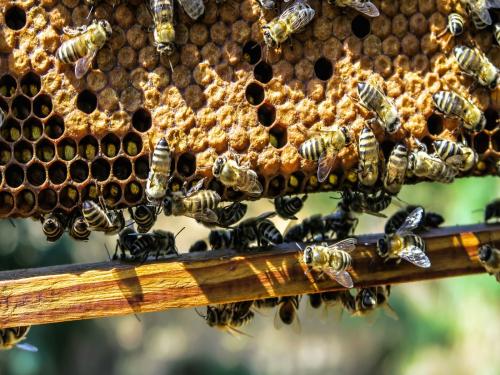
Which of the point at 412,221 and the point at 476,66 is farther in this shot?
the point at 412,221

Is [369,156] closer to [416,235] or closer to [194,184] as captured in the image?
[416,235]

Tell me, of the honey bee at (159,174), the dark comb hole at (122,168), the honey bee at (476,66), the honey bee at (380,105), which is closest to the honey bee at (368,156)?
the honey bee at (380,105)

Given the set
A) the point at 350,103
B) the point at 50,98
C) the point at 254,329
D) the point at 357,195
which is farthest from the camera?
the point at 254,329

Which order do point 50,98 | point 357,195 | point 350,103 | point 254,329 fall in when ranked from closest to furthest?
point 50,98 → point 350,103 → point 357,195 → point 254,329

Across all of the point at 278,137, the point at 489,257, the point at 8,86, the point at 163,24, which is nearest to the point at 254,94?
the point at 278,137

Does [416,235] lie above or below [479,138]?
below

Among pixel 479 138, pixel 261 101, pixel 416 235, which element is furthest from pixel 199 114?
pixel 479 138

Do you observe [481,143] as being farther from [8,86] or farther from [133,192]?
[8,86]
